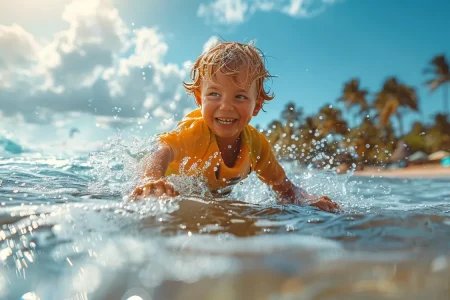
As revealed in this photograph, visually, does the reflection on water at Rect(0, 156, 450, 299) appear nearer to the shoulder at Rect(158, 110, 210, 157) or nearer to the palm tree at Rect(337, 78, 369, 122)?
the shoulder at Rect(158, 110, 210, 157)

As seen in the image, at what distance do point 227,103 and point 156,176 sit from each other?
0.87 metres

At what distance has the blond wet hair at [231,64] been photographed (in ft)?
11.1

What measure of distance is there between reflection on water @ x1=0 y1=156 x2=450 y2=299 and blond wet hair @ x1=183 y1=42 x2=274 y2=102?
5.74 feet

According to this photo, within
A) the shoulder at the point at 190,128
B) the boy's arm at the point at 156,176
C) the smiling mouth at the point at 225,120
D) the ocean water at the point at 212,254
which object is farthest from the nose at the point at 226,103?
the ocean water at the point at 212,254

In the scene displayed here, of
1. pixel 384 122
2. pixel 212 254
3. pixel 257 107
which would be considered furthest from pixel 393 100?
pixel 212 254

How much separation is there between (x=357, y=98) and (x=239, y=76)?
153ft

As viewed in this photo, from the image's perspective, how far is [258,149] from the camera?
13.4 feet

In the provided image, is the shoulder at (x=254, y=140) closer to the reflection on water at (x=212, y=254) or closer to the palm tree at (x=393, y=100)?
the reflection on water at (x=212, y=254)

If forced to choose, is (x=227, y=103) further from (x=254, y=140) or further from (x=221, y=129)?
(x=254, y=140)

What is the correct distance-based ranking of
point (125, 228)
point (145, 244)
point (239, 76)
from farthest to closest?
point (239, 76) < point (125, 228) < point (145, 244)

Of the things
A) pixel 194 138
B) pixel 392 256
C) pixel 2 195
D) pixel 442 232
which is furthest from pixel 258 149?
pixel 392 256

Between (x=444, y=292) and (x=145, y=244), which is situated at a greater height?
(x=145, y=244)

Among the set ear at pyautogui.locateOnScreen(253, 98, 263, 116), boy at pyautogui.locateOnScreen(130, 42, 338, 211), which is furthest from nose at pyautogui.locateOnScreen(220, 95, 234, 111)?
ear at pyautogui.locateOnScreen(253, 98, 263, 116)

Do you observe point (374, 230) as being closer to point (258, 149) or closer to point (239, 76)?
point (239, 76)
